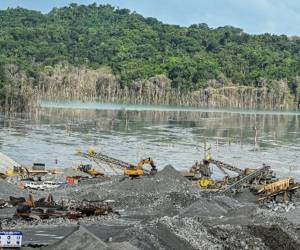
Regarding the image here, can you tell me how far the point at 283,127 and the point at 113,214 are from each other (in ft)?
395

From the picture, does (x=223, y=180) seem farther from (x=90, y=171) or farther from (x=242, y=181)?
(x=90, y=171)

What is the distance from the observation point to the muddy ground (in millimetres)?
32406

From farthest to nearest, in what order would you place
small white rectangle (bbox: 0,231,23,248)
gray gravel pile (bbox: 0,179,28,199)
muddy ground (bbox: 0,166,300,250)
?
gray gravel pile (bbox: 0,179,28,199), muddy ground (bbox: 0,166,300,250), small white rectangle (bbox: 0,231,23,248)

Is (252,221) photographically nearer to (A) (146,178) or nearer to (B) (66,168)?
(A) (146,178)

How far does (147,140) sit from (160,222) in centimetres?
7424

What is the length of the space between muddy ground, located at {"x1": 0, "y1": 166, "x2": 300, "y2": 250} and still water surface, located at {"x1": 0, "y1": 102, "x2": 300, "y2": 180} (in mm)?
23074

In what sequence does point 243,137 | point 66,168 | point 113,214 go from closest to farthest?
point 113,214 → point 66,168 → point 243,137

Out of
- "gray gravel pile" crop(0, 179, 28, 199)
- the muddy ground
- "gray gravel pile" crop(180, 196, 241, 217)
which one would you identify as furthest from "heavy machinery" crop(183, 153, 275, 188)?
"gray gravel pile" crop(0, 179, 28, 199)

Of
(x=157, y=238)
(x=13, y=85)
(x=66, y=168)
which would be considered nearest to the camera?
(x=157, y=238)

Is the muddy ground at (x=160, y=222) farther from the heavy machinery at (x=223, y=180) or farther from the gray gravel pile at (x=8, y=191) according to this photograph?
the heavy machinery at (x=223, y=180)

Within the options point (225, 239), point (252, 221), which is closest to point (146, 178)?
point (252, 221)

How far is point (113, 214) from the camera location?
4375cm

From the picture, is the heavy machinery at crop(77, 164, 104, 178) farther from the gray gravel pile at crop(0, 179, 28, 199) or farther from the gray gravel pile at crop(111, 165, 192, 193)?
the gray gravel pile at crop(0, 179, 28, 199)

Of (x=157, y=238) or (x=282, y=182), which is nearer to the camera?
(x=157, y=238)
